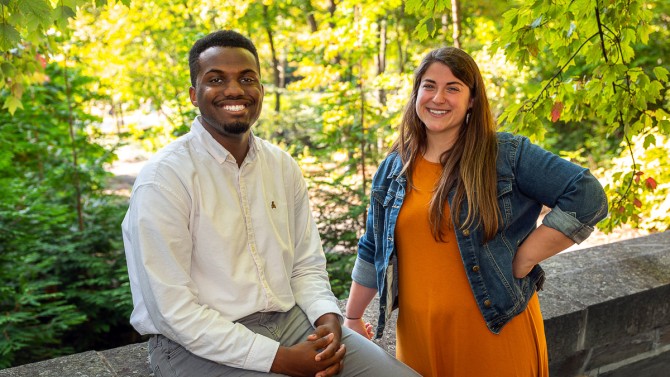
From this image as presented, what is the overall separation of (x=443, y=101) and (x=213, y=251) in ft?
3.12

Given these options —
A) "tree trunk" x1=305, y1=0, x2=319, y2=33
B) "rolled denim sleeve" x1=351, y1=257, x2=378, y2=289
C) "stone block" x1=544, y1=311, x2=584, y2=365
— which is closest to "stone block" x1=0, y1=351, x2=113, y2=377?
"rolled denim sleeve" x1=351, y1=257, x2=378, y2=289

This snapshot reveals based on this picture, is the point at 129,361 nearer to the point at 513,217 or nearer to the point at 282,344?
the point at 282,344

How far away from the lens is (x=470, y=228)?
2.10m

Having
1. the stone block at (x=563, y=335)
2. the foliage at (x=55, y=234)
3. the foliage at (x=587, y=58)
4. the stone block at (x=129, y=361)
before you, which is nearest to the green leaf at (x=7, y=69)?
the foliage at (x=55, y=234)

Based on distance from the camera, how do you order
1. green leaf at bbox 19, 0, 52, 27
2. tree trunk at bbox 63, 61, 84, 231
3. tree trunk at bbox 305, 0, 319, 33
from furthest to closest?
tree trunk at bbox 305, 0, 319, 33 → tree trunk at bbox 63, 61, 84, 231 → green leaf at bbox 19, 0, 52, 27

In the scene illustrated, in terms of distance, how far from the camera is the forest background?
3080mm

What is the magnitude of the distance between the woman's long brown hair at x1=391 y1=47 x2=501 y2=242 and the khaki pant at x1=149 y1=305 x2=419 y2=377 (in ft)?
1.55

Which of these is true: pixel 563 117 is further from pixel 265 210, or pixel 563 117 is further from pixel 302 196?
pixel 265 210

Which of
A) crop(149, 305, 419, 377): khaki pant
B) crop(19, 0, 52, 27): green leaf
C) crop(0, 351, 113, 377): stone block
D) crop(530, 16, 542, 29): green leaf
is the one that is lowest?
crop(0, 351, 113, 377): stone block

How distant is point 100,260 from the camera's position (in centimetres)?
517

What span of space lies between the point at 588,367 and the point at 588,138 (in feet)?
29.9

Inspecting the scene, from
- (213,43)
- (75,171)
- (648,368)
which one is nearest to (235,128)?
(213,43)

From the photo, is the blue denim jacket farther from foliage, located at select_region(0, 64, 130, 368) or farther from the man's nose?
foliage, located at select_region(0, 64, 130, 368)

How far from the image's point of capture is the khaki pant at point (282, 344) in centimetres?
197
